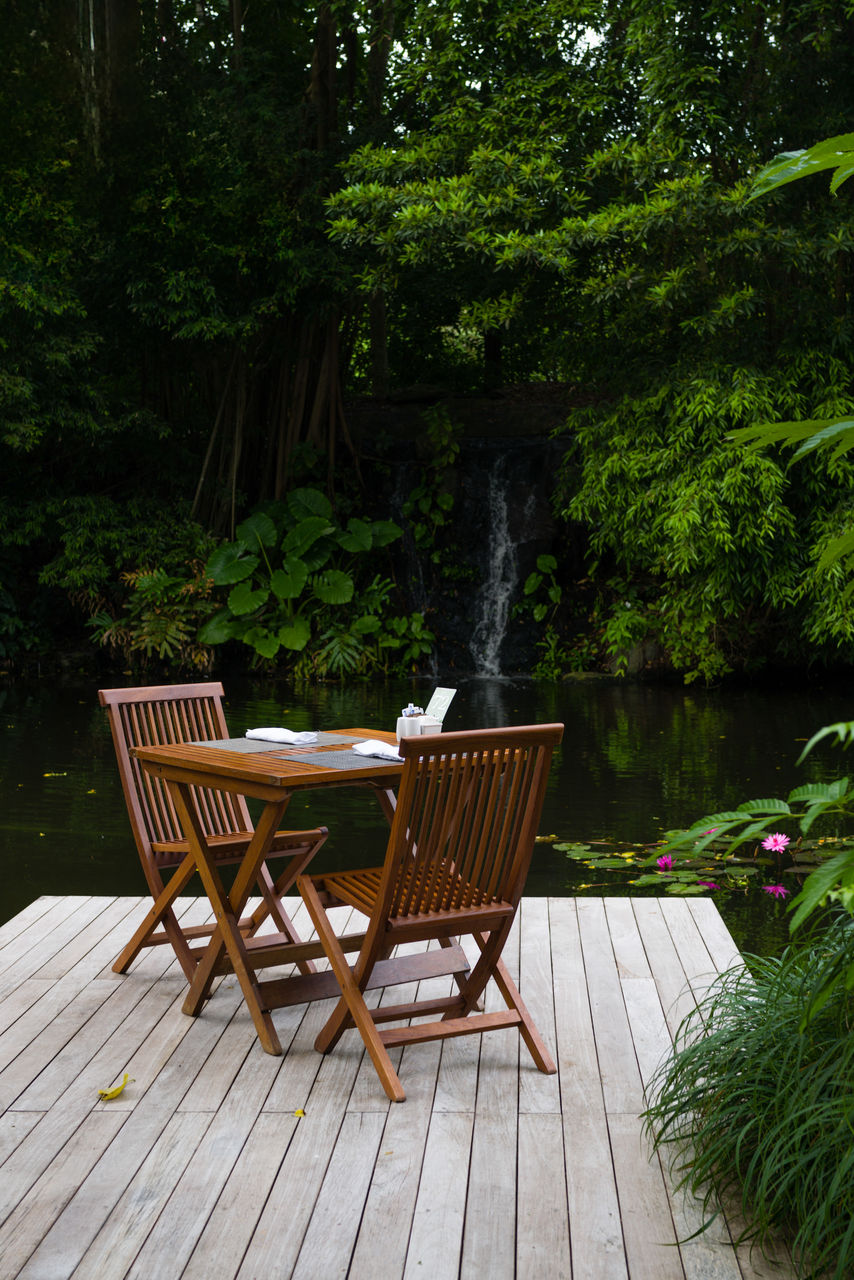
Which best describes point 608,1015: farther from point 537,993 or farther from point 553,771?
point 553,771

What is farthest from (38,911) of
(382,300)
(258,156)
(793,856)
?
(382,300)

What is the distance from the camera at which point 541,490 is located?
1467 centimetres

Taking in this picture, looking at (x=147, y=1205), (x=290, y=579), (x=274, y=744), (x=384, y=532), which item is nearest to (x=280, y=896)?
(x=274, y=744)

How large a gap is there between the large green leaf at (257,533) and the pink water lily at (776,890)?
31.0 ft

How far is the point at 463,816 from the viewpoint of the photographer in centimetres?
291

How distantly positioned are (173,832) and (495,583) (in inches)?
431

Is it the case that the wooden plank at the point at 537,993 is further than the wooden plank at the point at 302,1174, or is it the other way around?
the wooden plank at the point at 537,993

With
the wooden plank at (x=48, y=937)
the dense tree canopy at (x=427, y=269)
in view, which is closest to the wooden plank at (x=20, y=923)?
the wooden plank at (x=48, y=937)

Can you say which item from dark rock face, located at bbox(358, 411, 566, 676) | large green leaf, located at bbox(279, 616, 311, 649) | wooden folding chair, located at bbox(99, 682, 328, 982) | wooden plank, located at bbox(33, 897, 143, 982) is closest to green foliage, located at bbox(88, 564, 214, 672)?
large green leaf, located at bbox(279, 616, 311, 649)

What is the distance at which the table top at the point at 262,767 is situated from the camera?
9.83 ft

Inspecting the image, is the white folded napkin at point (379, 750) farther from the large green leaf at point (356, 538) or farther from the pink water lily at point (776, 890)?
the large green leaf at point (356, 538)

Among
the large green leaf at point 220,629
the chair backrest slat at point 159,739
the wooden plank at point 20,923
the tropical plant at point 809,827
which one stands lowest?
the large green leaf at point 220,629

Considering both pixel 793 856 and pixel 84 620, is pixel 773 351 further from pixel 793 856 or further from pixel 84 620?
pixel 84 620

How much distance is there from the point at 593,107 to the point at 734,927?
9320 mm
